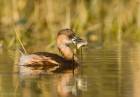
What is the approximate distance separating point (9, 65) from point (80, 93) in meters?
2.80

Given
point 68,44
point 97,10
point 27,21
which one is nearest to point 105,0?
point 97,10

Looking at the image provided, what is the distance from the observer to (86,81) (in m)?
9.04

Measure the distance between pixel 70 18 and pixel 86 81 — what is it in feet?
20.1

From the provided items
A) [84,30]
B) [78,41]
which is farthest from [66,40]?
[84,30]

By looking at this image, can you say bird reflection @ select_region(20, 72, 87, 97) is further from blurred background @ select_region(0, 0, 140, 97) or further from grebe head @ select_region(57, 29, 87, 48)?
grebe head @ select_region(57, 29, 87, 48)

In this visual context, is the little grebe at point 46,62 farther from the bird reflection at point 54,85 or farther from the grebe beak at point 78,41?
the bird reflection at point 54,85

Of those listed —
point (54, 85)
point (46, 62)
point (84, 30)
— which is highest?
point (84, 30)

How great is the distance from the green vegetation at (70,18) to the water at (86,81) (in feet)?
11.3

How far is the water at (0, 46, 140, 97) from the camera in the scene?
8.06 metres

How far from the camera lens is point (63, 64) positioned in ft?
35.2

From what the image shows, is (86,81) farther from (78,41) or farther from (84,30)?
(84,30)

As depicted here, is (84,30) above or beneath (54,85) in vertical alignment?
above

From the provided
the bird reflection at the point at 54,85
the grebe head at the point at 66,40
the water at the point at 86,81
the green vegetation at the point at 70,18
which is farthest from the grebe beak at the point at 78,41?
the green vegetation at the point at 70,18

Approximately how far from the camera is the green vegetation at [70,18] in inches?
599
